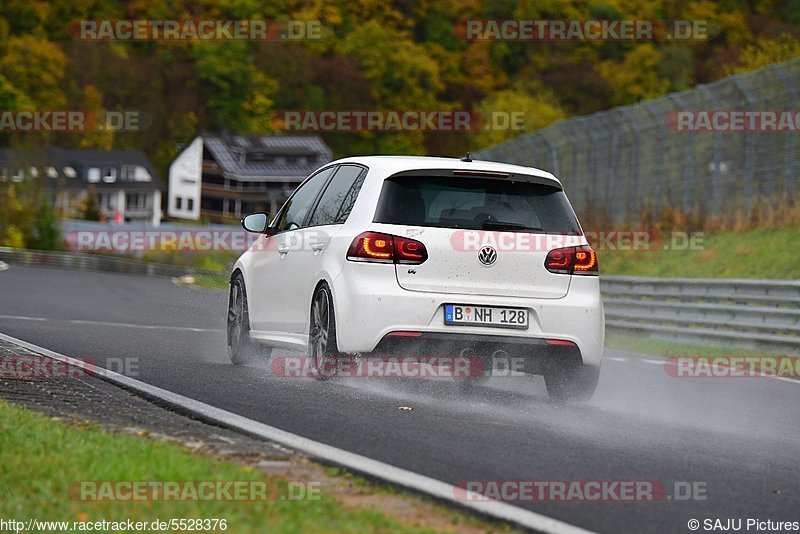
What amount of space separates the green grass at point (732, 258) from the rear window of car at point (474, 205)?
14258 mm

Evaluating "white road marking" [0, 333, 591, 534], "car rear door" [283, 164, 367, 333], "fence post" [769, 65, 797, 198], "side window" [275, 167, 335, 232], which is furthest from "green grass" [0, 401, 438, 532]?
"fence post" [769, 65, 797, 198]

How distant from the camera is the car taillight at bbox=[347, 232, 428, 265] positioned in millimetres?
9688

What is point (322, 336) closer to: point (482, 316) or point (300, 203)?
point (482, 316)

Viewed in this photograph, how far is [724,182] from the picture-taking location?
27812 millimetres

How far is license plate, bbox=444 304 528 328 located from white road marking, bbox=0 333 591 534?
72.2 inches

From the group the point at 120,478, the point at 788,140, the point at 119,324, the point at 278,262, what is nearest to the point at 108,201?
the point at 788,140

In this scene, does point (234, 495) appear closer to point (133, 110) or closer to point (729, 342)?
point (729, 342)

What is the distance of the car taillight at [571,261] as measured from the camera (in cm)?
991

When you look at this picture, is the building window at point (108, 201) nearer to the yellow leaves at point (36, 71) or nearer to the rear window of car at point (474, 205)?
the yellow leaves at point (36, 71)

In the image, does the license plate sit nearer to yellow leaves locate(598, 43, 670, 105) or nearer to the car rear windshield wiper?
the car rear windshield wiper

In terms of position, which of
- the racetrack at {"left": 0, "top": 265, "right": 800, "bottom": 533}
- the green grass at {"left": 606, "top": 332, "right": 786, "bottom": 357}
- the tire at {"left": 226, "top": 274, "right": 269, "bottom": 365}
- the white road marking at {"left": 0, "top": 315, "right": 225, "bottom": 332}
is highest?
the tire at {"left": 226, "top": 274, "right": 269, "bottom": 365}

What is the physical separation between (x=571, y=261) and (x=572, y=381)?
84cm

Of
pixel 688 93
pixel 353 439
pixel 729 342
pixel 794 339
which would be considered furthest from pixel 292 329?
pixel 688 93

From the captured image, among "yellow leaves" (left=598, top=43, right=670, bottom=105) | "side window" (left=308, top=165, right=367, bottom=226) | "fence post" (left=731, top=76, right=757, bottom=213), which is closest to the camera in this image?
"side window" (left=308, top=165, right=367, bottom=226)
